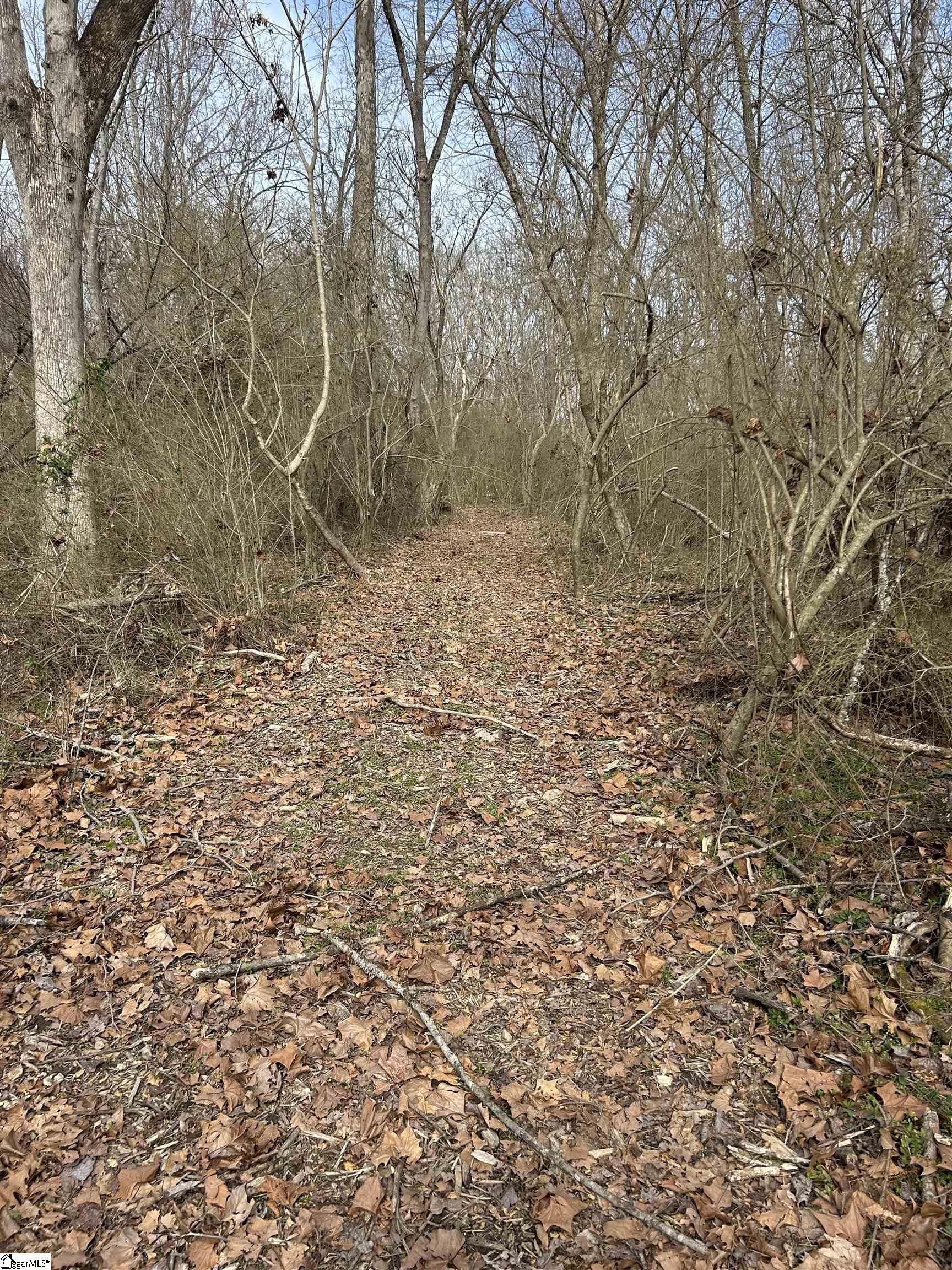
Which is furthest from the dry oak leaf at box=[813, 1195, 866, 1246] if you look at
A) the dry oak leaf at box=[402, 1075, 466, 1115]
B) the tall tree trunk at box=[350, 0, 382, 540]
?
the tall tree trunk at box=[350, 0, 382, 540]

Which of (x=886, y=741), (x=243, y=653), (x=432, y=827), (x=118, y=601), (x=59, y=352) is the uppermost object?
(x=59, y=352)

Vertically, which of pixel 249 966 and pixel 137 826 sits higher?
pixel 137 826

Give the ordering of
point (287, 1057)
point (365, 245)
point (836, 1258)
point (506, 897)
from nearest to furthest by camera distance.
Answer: point (836, 1258) < point (287, 1057) < point (506, 897) < point (365, 245)

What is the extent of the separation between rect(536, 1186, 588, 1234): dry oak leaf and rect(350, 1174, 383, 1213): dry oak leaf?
1.61 ft

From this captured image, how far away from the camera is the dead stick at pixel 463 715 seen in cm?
505

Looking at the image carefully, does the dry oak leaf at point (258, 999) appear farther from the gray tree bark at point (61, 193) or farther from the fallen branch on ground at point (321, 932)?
the gray tree bark at point (61, 193)

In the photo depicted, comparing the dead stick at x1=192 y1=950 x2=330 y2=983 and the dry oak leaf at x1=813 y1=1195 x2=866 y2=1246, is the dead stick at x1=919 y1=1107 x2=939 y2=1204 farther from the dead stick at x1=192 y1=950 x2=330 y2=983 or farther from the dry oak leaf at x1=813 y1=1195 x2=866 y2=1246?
the dead stick at x1=192 y1=950 x2=330 y2=983

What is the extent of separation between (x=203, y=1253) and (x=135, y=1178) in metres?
0.36

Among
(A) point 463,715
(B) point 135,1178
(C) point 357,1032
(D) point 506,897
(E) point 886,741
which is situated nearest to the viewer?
(B) point 135,1178

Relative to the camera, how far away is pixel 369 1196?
2.13m

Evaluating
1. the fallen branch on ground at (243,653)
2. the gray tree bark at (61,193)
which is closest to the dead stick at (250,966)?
the fallen branch on ground at (243,653)

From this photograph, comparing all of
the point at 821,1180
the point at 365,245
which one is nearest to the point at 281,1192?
the point at 821,1180

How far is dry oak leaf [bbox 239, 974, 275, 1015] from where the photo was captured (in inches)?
111

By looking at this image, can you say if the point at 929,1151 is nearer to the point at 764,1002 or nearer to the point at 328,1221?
the point at 764,1002
